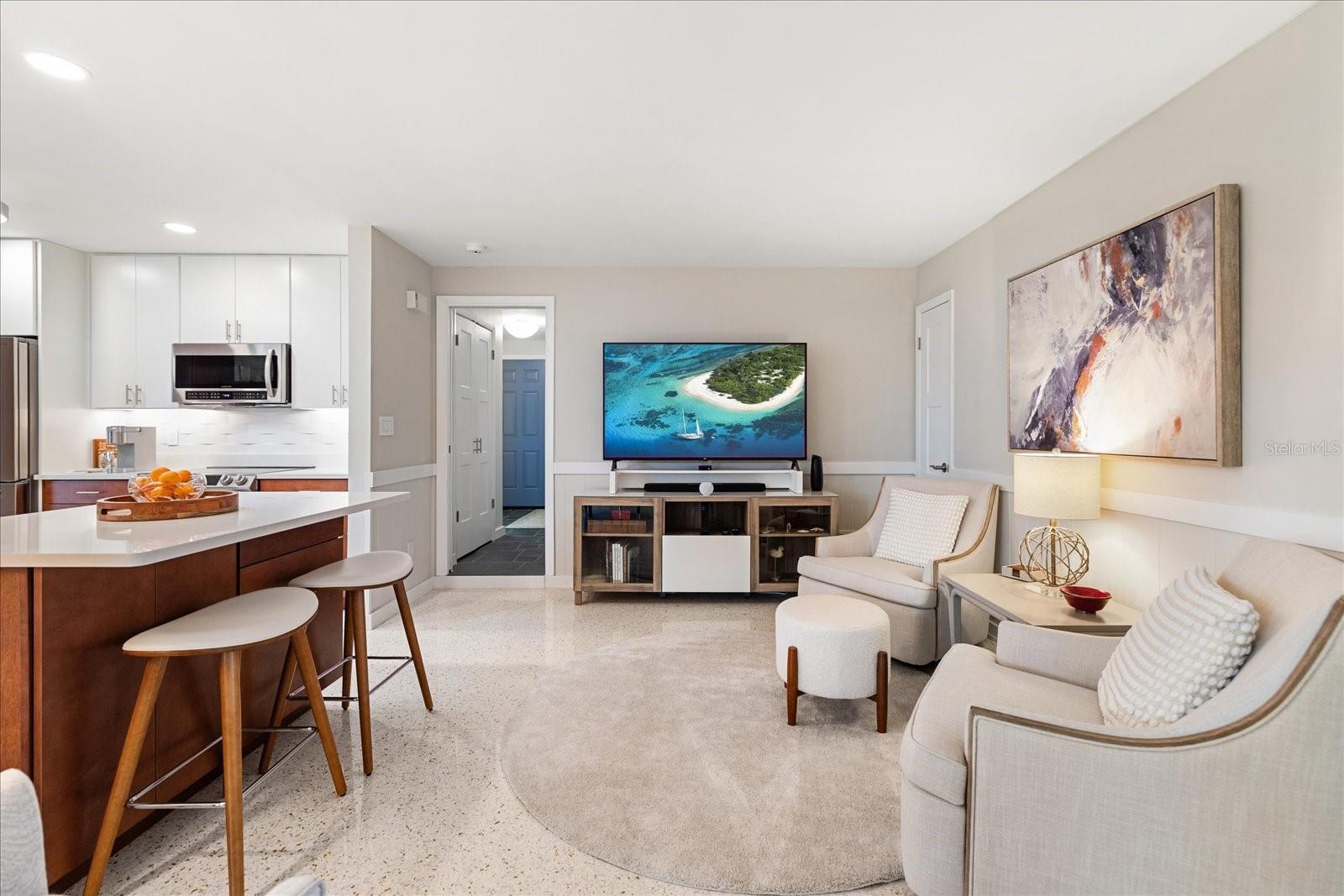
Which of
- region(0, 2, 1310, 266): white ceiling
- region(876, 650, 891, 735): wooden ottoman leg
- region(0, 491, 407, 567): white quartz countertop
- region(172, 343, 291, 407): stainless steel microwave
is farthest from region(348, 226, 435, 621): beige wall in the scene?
region(876, 650, 891, 735): wooden ottoman leg

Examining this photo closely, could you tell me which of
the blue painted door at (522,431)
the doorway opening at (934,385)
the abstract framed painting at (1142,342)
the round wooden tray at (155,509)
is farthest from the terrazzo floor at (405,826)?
the blue painted door at (522,431)

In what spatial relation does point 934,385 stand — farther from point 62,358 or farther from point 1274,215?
point 62,358

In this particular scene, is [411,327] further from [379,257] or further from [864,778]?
[864,778]

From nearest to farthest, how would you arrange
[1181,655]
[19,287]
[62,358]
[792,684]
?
[1181,655]
[792,684]
[19,287]
[62,358]

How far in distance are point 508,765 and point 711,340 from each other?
3117mm

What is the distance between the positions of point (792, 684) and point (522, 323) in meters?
4.03

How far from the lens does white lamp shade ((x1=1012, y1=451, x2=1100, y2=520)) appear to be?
90.7 inches

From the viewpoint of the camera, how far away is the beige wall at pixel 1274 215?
1613 millimetres

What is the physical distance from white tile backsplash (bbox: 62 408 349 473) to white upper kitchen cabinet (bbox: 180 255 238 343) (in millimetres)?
580

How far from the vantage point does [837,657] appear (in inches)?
89.5

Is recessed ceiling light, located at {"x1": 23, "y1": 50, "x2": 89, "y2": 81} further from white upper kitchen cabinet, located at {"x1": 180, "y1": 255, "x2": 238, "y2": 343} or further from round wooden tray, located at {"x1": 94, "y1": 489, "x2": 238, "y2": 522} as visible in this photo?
white upper kitchen cabinet, located at {"x1": 180, "y1": 255, "x2": 238, "y2": 343}

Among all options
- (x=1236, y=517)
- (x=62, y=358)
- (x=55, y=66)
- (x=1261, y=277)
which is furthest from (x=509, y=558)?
(x=1261, y=277)

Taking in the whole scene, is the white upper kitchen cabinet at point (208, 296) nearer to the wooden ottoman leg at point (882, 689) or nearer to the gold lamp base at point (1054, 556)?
the wooden ottoman leg at point (882, 689)

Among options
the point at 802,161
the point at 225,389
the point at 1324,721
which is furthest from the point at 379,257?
the point at 1324,721
